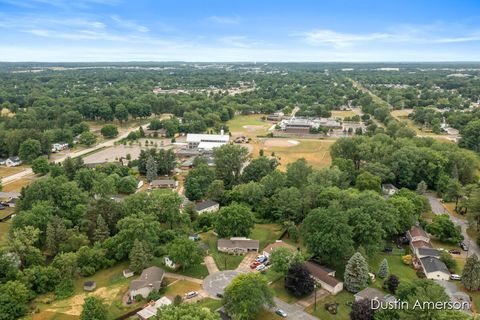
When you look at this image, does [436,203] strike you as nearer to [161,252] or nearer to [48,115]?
[161,252]

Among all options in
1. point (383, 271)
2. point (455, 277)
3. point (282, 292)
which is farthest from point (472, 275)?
point (282, 292)

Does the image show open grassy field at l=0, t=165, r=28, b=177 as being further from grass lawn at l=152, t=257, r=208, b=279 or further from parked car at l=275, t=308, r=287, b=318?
parked car at l=275, t=308, r=287, b=318

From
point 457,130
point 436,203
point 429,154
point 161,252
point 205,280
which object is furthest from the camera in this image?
point 457,130

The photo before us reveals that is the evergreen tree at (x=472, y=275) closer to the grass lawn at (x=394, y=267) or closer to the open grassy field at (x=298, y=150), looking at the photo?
the grass lawn at (x=394, y=267)

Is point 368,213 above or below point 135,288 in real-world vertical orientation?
above

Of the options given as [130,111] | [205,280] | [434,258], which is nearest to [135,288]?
[205,280]

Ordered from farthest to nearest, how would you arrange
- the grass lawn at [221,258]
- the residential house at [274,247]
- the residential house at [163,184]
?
the residential house at [163,184] < the residential house at [274,247] < the grass lawn at [221,258]

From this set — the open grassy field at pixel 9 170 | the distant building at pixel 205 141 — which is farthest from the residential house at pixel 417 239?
the open grassy field at pixel 9 170

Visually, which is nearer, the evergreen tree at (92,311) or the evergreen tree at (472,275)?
the evergreen tree at (92,311)
